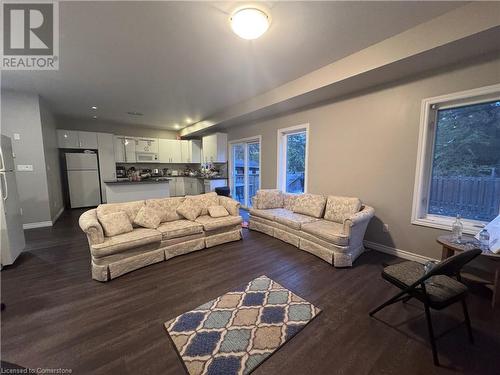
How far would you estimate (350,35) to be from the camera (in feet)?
7.57

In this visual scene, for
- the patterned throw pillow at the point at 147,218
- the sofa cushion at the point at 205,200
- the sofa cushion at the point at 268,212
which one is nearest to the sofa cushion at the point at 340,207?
the sofa cushion at the point at 268,212

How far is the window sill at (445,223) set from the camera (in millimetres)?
2491

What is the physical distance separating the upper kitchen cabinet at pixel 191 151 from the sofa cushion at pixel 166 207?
Answer: 188 inches

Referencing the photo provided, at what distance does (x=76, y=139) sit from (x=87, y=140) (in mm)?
262

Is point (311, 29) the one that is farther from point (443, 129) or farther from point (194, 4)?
point (443, 129)

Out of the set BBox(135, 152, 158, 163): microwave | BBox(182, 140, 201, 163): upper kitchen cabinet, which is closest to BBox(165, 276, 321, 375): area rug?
BBox(182, 140, 201, 163): upper kitchen cabinet

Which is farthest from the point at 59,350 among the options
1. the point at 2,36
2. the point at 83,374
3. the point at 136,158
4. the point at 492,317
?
the point at 136,158

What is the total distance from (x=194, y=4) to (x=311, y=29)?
124cm

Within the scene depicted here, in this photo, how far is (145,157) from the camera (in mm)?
7414

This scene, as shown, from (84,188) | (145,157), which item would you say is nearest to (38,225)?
(84,188)

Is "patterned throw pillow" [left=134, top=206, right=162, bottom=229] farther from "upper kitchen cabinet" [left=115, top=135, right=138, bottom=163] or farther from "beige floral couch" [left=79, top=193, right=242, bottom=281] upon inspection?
"upper kitchen cabinet" [left=115, top=135, right=138, bottom=163]

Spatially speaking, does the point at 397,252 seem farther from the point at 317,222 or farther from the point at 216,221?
the point at 216,221

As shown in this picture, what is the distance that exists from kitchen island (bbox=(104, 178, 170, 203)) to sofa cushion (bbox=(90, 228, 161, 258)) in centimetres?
246

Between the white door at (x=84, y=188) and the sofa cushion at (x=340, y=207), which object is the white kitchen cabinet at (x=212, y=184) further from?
the sofa cushion at (x=340, y=207)
